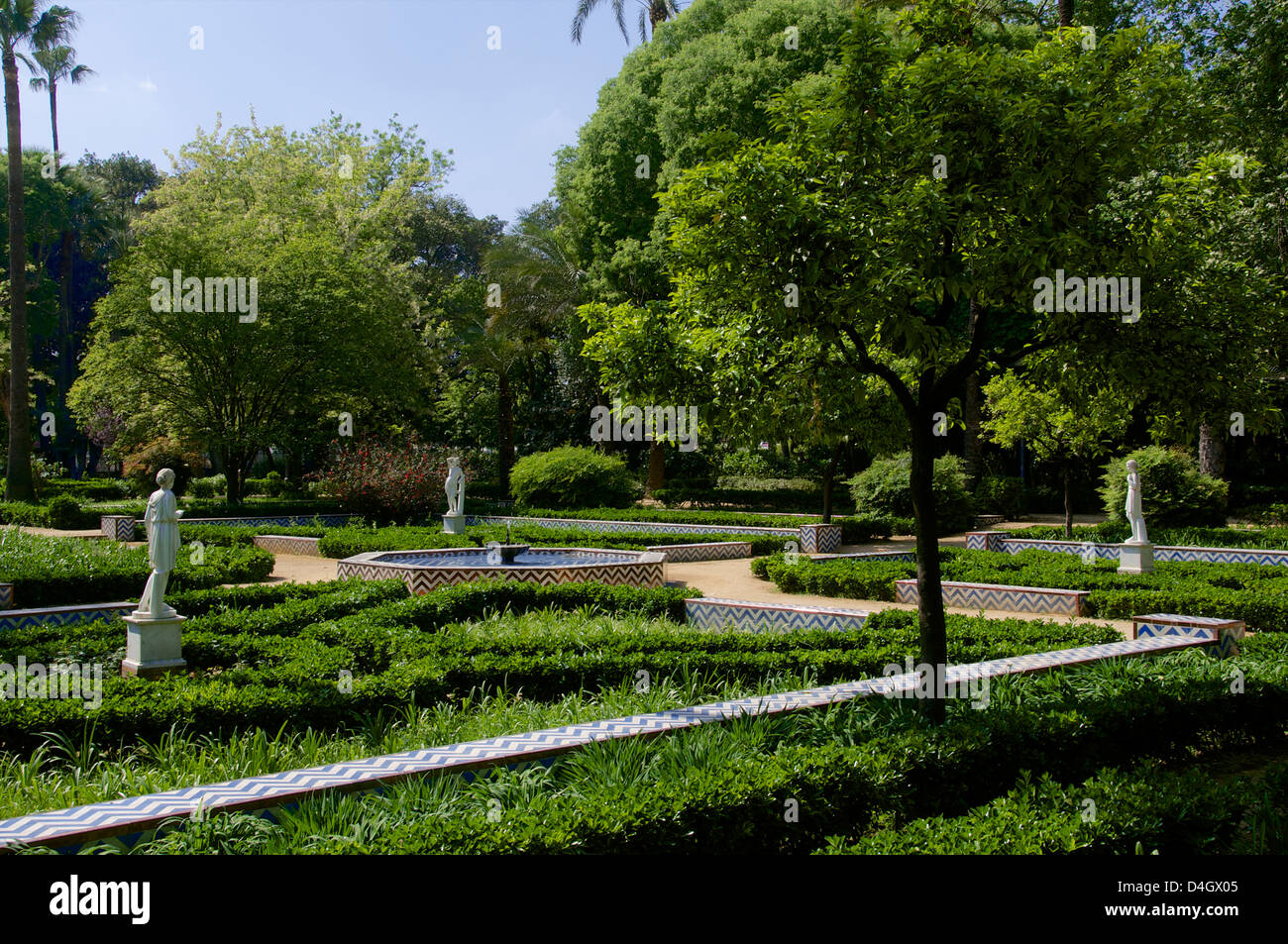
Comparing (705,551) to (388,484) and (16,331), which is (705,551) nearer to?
(388,484)

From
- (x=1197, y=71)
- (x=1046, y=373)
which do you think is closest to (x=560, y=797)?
(x=1046, y=373)

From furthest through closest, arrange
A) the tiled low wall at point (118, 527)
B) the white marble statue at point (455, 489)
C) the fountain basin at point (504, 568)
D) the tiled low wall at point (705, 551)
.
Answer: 1. the tiled low wall at point (118, 527)
2. the tiled low wall at point (705, 551)
3. the white marble statue at point (455, 489)
4. the fountain basin at point (504, 568)

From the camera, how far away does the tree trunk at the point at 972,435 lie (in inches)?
1079

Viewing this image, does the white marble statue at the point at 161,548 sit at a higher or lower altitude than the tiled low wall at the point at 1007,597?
higher

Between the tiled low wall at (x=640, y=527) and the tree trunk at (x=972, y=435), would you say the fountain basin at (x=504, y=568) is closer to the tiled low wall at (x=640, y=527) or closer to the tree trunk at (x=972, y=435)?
the tiled low wall at (x=640, y=527)

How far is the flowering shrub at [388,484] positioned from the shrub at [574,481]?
2520 millimetres

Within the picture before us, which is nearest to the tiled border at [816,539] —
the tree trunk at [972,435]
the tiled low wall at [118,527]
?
the tree trunk at [972,435]

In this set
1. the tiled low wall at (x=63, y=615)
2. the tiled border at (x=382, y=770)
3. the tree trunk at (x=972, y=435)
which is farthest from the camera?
the tree trunk at (x=972, y=435)

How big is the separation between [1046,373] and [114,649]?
7424 millimetres

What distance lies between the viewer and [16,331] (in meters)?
24.9

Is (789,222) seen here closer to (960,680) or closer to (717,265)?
(717,265)

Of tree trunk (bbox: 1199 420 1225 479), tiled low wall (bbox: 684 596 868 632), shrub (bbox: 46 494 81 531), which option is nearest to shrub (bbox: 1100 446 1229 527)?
tree trunk (bbox: 1199 420 1225 479)

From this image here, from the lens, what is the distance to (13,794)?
15.5 feet
